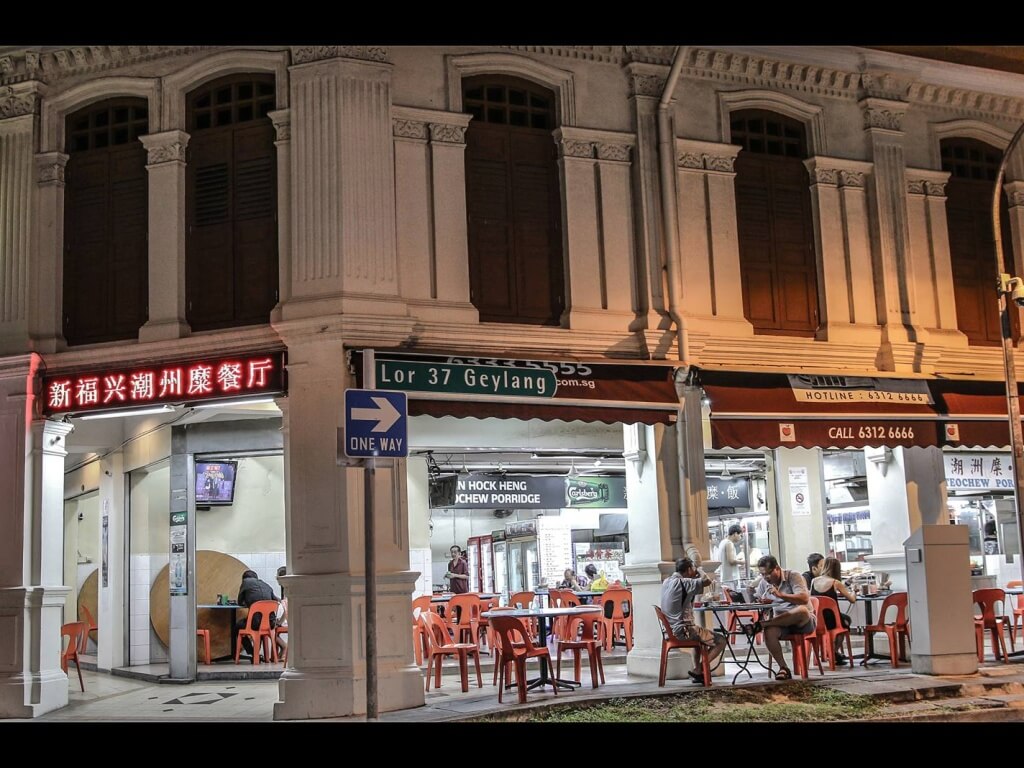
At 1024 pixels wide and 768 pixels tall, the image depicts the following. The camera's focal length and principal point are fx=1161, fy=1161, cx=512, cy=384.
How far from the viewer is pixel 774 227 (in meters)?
16.0

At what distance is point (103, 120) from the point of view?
14617 mm

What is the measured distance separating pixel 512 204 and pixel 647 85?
8.07 feet

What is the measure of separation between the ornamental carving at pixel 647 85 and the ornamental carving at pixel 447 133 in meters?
2.44

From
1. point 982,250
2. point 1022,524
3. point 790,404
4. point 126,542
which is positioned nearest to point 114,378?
point 126,542

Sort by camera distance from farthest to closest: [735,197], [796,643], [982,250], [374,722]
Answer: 1. [982,250]
2. [735,197]
3. [796,643]
4. [374,722]

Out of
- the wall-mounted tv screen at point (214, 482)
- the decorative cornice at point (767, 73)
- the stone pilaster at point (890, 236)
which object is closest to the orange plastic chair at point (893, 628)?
the stone pilaster at point (890, 236)

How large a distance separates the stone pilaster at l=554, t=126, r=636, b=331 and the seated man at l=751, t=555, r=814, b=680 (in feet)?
12.0

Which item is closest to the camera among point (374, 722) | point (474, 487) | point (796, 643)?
point (374, 722)

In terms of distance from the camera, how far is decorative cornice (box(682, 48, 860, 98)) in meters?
15.6

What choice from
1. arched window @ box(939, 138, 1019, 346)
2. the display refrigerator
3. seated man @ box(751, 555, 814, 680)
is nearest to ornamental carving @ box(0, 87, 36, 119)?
seated man @ box(751, 555, 814, 680)

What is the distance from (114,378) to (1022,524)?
35.2 feet

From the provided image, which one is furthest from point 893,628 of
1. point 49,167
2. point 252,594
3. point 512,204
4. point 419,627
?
point 49,167

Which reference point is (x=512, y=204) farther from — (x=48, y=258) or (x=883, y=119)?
(x=883, y=119)

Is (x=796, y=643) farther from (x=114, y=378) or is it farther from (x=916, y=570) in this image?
(x=114, y=378)
